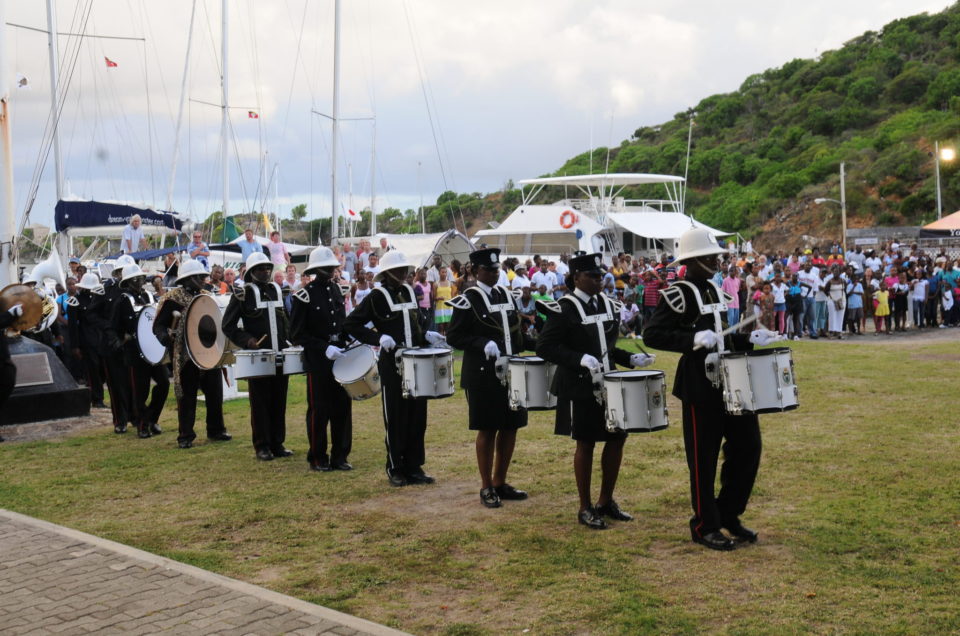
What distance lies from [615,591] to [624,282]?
1943 cm

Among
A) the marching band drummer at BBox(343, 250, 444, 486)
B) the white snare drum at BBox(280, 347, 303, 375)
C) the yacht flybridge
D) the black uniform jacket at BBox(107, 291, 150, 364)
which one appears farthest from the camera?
the yacht flybridge

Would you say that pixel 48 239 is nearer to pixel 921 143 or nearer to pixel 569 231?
pixel 569 231

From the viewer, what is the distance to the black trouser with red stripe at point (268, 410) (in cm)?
1074

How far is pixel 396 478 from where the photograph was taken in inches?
364

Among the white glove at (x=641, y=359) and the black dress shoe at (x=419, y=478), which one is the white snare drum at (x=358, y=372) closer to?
the black dress shoe at (x=419, y=478)

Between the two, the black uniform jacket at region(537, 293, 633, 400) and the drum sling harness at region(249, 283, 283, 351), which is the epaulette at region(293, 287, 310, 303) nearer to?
the drum sling harness at region(249, 283, 283, 351)

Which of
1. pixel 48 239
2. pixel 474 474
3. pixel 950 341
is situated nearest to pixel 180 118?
pixel 48 239

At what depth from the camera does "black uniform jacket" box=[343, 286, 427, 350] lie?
9.22 m

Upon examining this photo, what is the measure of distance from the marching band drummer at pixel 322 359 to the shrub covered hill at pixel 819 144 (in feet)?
131

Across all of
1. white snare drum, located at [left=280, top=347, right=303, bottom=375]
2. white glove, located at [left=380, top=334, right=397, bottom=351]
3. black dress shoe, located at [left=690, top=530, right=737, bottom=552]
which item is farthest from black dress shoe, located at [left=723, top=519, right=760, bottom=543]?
white snare drum, located at [left=280, top=347, right=303, bottom=375]

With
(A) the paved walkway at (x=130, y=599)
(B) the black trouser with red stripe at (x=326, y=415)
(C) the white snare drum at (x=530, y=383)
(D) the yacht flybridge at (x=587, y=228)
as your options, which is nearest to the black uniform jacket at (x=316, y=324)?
(B) the black trouser with red stripe at (x=326, y=415)

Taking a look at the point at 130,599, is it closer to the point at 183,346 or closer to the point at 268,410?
the point at 268,410

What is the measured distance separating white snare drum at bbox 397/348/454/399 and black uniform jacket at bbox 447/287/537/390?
1.14 feet

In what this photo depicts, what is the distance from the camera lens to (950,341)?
73.1ft
